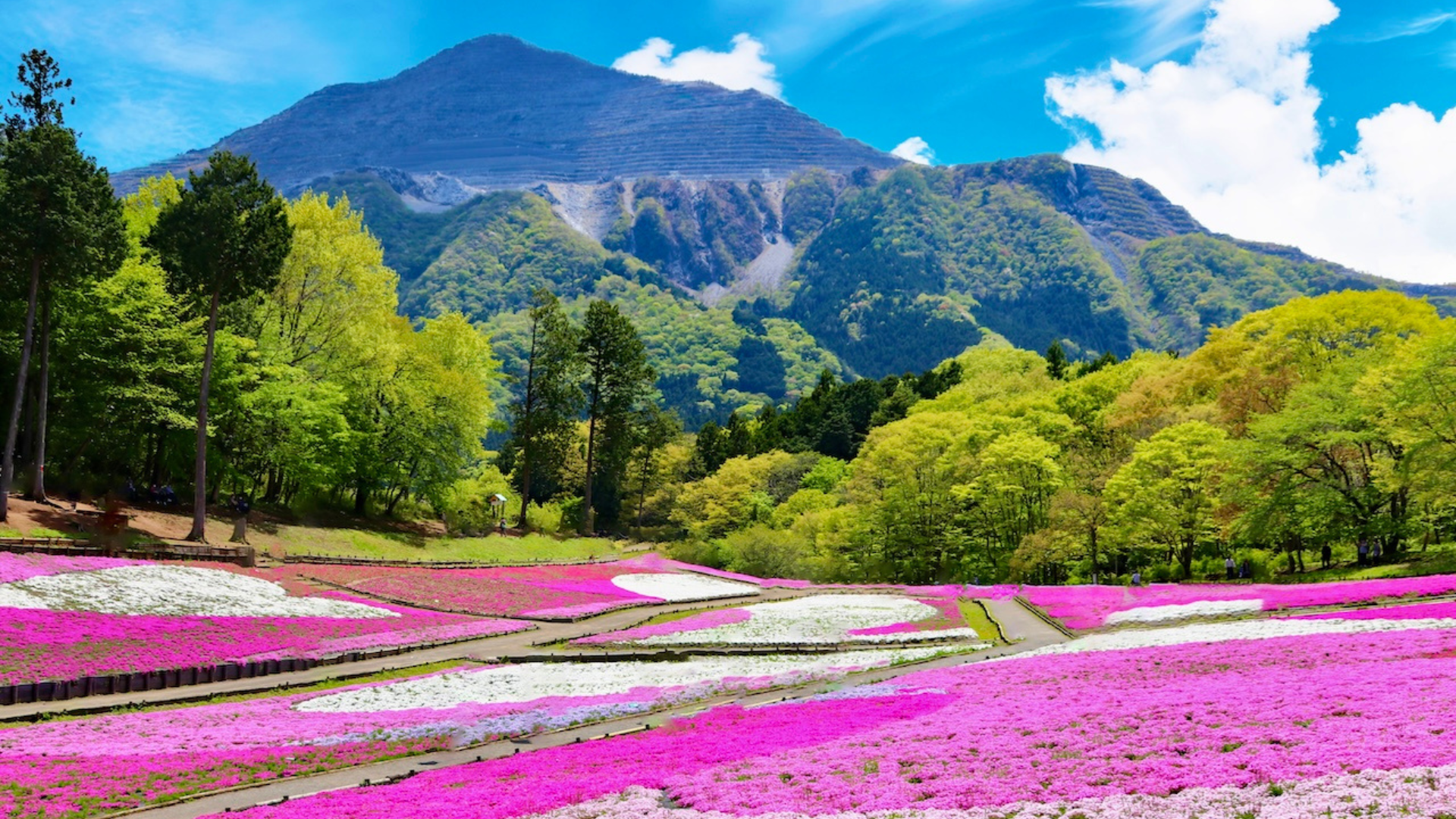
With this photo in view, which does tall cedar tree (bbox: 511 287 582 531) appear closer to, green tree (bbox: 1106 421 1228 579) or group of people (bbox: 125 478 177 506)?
group of people (bbox: 125 478 177 506)

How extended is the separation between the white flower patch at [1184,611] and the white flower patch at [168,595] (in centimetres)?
3139

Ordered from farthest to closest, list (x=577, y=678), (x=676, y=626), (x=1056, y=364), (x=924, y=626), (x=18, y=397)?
1. (x=1056, y=364)
2. (x=676, y=626)
3. (x=924, y=626)
4. (x=18, y=397)
5. (x=577, y=678)

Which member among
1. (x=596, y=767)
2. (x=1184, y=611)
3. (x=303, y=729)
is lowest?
(x=303, y=729)

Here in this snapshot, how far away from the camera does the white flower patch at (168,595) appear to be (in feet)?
107

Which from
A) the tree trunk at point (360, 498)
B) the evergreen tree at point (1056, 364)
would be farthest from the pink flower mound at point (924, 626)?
the evergreen tree at point (1056, 364)

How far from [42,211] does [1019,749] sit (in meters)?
46.3

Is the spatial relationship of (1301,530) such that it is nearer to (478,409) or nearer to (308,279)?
(478,409)

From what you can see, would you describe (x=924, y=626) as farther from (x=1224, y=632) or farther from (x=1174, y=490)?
(x=1174, y=490)

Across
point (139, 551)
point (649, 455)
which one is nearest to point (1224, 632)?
point (139, 551)

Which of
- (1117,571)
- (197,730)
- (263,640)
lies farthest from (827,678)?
(1117,571)

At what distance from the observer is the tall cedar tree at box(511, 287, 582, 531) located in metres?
88.0

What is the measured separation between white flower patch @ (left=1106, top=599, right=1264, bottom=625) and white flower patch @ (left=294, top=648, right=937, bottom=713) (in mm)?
9834

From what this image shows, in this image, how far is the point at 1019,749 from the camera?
17.0 metres

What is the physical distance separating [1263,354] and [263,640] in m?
66.6
